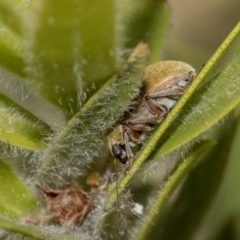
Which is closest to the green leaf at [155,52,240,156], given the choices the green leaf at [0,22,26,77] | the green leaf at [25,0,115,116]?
the green leaf at [25,0,115,116]

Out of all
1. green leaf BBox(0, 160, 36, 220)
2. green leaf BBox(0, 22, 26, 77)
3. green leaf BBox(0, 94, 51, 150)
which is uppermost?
green leaf BBox(0, 22, 26, 77)

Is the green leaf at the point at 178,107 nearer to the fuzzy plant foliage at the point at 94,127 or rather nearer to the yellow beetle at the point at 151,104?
the fuzzy plant foliage at the point at 94,127

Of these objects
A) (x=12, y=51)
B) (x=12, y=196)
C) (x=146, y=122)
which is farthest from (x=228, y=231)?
(x=12, y=51)

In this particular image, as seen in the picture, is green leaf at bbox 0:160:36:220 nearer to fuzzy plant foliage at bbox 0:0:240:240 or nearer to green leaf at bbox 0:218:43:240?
fuzzy plant foliage at bbox 0:0:240:240

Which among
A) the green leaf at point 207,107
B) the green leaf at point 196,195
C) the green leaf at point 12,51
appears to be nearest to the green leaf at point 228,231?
the green leaf at point 196,195

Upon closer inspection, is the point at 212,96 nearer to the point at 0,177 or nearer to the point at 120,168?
the point at 120,168

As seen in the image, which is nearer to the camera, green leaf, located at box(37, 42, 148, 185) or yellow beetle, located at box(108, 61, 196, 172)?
green leaf, located at box(37, 42, 148, 185)

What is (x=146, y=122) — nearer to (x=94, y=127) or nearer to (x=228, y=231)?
(x=94, y=127)
